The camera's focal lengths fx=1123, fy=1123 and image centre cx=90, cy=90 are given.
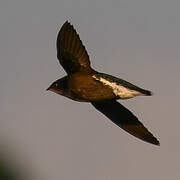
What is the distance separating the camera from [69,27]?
1288 cm

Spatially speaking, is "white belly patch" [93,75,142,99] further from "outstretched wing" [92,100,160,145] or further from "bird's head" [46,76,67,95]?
"outstretched wing" [92,100,160,145]

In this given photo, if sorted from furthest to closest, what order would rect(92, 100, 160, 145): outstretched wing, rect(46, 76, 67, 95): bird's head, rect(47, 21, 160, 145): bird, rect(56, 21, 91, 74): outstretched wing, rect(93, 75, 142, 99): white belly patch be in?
rect(92, 100, 160, 145): outstretched wing
rect(56, 21, 91, 74): outstretched wing
rect(46, 76, 67, 95): bird's head
rect(47, 21, 160, 145): bird
rect(93, 75, 142, 99): white belly patch

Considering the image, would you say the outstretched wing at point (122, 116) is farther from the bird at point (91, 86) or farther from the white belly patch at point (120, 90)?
the white belly patch at point (120, 90)

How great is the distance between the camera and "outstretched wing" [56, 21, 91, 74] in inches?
503

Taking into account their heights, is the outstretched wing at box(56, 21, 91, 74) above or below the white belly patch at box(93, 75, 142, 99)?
above

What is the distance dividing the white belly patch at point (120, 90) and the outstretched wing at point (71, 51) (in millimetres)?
348

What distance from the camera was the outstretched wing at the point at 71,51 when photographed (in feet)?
41.9

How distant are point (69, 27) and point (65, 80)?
0.64m

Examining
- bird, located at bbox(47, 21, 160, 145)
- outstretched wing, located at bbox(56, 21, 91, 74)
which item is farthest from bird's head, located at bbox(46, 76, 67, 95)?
outstretched wing, located at bbox(56, 21, 91, 74)

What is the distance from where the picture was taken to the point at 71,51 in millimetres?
A: 12961

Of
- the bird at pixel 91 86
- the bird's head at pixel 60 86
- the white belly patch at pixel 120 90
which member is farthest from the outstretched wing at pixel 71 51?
the white belly patch at pixel 120 90

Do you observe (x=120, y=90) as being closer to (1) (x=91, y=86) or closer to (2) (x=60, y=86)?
(1) (x=91, y=86)

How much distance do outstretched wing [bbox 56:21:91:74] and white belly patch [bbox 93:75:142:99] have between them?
35 centimetres

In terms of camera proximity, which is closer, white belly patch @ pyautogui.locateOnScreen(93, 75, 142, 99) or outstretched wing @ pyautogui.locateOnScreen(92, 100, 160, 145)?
white belly patch @ pyautogui.locateOnScreen(93, 75, 142, 99)
